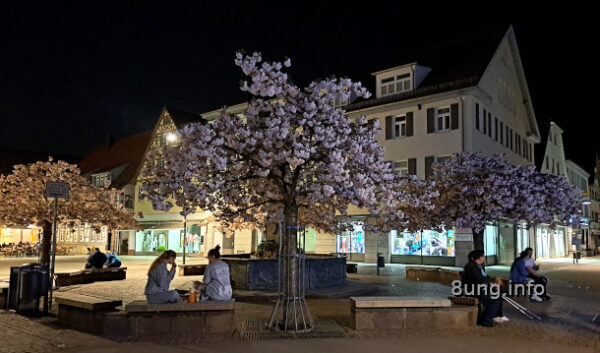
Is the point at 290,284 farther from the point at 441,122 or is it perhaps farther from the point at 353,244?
the point at 353,244

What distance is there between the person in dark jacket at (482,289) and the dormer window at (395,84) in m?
24.0

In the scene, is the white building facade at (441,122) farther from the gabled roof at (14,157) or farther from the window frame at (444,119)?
the gabled roof at (14,157)

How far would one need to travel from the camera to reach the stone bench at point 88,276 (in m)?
19.0

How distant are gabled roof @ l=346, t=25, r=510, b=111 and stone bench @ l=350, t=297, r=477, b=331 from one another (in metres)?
23.0

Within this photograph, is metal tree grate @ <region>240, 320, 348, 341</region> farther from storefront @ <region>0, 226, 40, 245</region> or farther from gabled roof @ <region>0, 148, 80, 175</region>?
gabled roof @ <region>0, 148, 80, 175</region>

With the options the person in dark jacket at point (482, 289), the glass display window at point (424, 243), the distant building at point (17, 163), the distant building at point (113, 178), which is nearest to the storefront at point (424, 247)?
the glass display window at point (424, 243)

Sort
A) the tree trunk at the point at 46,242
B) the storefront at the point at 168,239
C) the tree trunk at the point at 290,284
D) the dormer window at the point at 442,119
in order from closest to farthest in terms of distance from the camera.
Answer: the tree trunk at the point at 290,284
the tree trunk at the point at 46,242
the dormer window at the point at 442,119
the storefront at the point at 168,239

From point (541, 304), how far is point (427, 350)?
7.54 meters

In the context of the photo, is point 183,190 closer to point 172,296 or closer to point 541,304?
point 172,296

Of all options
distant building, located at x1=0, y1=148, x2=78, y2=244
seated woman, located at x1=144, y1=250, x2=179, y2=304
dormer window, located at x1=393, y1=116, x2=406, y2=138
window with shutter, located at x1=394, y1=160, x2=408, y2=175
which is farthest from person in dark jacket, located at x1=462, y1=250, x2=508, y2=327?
distant building, located at x1=0, y1=148, x2=78, y2=244

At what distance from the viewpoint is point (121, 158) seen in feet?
186

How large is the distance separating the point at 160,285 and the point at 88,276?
11312mm

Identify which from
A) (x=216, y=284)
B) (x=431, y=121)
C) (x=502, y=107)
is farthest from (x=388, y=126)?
(x=216, y=284)

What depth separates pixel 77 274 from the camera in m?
19.6
